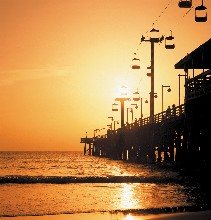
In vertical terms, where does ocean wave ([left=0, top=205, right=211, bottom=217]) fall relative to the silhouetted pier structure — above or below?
below

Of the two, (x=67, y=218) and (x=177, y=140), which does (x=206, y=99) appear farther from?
(x=67, y=218)

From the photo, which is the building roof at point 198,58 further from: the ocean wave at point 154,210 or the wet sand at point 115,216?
the wet sand at point 115,216

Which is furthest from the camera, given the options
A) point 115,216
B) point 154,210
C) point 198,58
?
point 198,58

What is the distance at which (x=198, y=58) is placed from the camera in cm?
3231

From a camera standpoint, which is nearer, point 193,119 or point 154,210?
point 154,210

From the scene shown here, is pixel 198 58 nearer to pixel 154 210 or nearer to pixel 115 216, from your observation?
pixel 154 210

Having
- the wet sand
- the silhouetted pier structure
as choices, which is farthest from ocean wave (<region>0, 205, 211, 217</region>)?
the silhouetted pier structure

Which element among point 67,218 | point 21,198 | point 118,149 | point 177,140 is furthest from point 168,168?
point 118,149

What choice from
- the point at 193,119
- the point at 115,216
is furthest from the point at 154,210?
the point at 193,119

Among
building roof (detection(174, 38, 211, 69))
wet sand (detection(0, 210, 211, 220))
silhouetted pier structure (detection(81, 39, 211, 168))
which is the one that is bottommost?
wet sand (detection(0, 210, 211, 220))

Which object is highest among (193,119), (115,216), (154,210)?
(193,119)

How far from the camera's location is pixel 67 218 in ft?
54.0

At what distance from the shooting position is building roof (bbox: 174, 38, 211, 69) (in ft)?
93.3

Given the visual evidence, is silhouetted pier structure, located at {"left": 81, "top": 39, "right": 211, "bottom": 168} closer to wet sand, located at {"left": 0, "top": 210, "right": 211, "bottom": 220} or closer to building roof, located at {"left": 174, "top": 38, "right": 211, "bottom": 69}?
building roof, located at {"left": 174, "top": 38, "right": 211, "bottom": 69}
